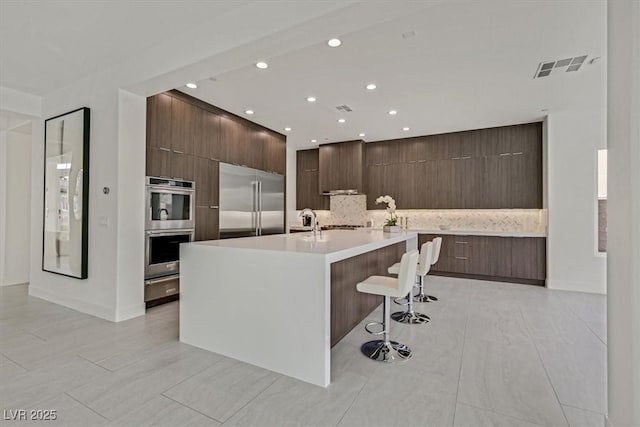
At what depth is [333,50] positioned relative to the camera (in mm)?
2990

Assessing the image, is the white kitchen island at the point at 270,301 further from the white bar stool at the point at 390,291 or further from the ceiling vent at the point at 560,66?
the ceiling vent at the point at 560,66

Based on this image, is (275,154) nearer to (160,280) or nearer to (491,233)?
(160,280)

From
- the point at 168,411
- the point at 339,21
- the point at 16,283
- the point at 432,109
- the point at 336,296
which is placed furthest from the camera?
the point at 16,283

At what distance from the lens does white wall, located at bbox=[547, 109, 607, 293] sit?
4.79 metres

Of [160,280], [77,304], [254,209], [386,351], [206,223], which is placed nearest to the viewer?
[386,351]

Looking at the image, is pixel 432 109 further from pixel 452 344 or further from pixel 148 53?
pixel 148 53

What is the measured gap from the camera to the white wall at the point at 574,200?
188 inches

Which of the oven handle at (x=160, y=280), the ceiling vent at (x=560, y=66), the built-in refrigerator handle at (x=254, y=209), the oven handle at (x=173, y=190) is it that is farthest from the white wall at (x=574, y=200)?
the oven handle at (x=160, y=280)

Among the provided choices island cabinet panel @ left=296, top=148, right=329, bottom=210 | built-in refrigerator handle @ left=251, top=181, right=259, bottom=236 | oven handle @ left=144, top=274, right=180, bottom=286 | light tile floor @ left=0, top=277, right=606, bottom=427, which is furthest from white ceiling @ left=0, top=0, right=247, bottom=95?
island cabinet panel @ left=296, top=148, right=329, bottom=210

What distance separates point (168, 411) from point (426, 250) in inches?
106

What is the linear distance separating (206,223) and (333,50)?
3.03 m

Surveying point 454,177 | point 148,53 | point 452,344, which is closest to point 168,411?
point 452,344

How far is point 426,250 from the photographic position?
10.9ft

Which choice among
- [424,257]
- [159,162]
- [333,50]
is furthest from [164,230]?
[424,257]
